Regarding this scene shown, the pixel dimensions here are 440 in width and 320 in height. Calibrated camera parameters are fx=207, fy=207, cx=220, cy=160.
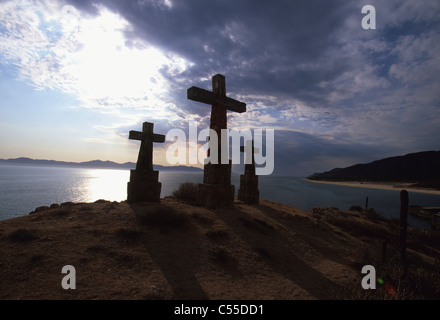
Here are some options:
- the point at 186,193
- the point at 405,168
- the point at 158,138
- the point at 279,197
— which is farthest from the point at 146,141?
the point at 405,168

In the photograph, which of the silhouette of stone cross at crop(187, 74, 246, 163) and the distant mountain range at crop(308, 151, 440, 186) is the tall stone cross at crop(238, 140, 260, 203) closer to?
the silhouette of stone cross at crop(187, 74, 246, 163)

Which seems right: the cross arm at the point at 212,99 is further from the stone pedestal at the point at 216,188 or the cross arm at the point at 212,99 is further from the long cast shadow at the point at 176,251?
the long cast shadow at the point at 176,251

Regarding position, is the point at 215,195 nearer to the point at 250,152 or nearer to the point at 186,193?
the point at 186,193

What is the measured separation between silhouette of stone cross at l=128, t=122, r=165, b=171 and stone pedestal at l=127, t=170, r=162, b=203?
47 centimetres

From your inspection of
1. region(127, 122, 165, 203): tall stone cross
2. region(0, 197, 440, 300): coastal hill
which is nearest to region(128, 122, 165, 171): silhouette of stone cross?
region(127, 122, 165, 203): tall stone cross

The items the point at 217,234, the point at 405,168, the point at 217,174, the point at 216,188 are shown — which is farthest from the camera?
the point at 405,168

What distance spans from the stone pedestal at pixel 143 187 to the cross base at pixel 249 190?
20.1 feet

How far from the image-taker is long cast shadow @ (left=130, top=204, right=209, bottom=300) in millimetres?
4867

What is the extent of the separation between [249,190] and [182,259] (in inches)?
366

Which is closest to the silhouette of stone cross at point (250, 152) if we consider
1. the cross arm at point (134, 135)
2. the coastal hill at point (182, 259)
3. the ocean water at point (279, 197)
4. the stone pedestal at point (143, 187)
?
the coastal hill at point (182, 259)

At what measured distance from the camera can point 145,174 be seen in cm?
1167

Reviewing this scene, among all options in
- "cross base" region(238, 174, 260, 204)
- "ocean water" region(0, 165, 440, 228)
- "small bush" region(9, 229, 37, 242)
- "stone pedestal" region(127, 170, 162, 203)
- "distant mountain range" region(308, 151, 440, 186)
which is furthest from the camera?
"distant mountain range" region(308, 151, 440, 186)
